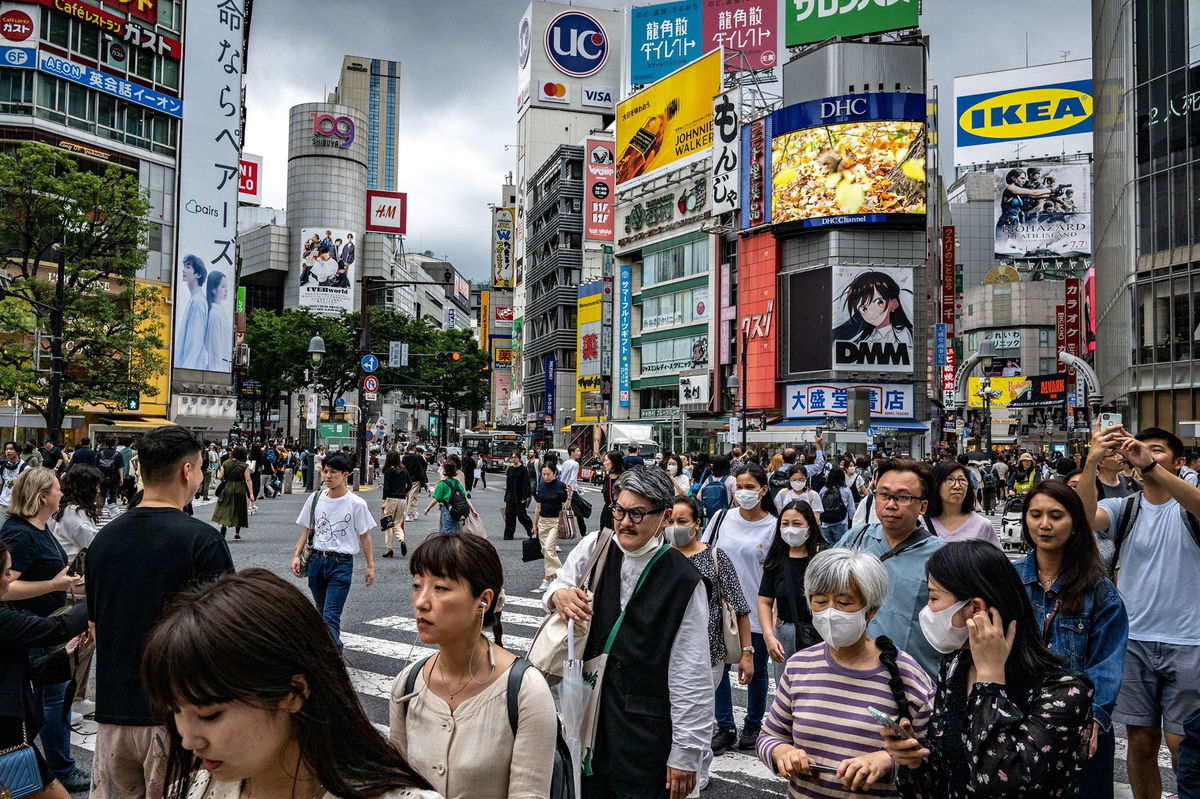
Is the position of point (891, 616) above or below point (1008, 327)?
below

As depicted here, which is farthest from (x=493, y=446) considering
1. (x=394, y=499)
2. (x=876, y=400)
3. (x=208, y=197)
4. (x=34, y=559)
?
→ (x=34, y=559)

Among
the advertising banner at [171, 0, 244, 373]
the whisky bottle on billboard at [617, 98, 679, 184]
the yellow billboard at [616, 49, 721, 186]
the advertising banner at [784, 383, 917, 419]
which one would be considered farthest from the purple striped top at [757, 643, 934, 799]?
the whisky bottle on billboard at [617, 98, 679, 184]

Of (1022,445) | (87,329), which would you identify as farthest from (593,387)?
(87,329)

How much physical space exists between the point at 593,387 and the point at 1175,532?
71254 millimetres

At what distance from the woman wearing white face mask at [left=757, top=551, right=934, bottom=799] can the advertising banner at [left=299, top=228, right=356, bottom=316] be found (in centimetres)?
10146

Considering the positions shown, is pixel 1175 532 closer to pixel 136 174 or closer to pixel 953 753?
pixel 953 753

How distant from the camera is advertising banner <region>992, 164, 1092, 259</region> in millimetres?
88250

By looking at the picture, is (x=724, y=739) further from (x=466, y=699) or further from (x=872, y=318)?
(x=872, y=318)

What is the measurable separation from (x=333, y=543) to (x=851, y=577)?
6.13 m

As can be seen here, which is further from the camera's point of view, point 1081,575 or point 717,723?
point 717,723

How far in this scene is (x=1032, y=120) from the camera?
90625 mm

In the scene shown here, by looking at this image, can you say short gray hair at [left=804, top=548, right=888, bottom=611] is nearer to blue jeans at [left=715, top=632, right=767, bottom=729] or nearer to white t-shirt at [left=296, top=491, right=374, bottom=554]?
blue jeans at [left=715, top=632, right=767, bottom=729]

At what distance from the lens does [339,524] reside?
893 cm

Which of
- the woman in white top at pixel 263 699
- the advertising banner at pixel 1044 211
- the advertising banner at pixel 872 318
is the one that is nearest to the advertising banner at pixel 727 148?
the advertising banner at pixel 872 318
